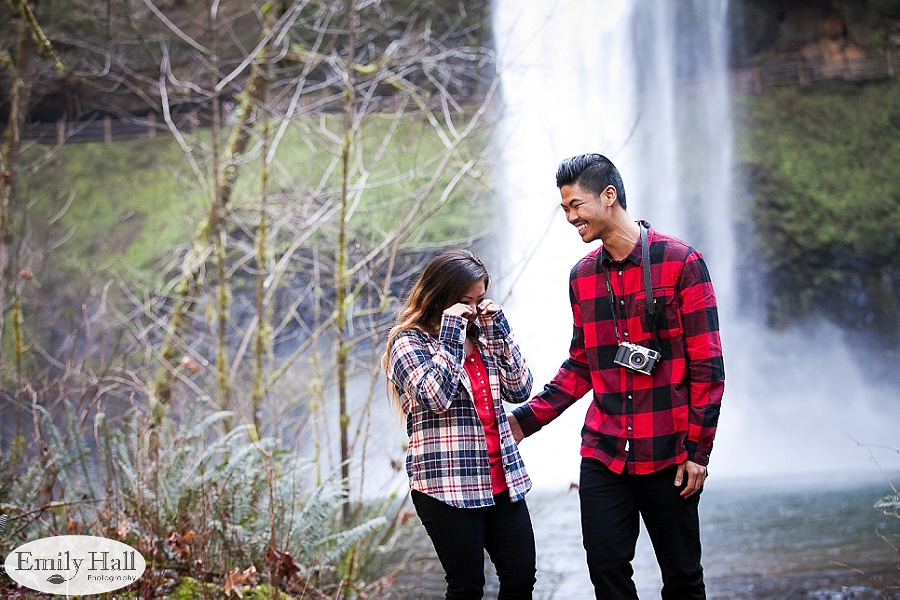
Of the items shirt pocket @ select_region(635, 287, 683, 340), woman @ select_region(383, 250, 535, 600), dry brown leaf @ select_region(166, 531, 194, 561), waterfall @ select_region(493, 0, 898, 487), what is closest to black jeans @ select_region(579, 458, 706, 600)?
woman @ select_region(383, 250, 535, 600)

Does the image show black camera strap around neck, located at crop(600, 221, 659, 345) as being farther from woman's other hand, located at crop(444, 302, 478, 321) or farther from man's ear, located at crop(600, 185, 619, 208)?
woman's other hand, located at crop(444, 302, 478, 321)

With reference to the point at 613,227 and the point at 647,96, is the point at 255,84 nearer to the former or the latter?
the point at 613,227

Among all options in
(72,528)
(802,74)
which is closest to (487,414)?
(72,528)

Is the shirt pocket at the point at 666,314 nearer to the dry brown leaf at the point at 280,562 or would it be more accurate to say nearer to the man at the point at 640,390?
the man at the point at 640,390

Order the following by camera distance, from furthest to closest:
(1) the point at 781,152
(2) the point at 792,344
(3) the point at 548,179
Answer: (1) the point at 781,152, (2) the point at 792,344, (3) the point at 548,179

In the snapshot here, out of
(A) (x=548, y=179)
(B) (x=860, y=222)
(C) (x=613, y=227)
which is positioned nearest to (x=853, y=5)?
(B) (x=860, y=222)

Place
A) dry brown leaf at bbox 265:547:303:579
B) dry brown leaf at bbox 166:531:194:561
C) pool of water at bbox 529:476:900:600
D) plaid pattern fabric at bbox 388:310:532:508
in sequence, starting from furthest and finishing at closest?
pool of water at bbox 529:476:900:600 → dry brown leaf at bbox 166:531:194:561 → dry brown leaf at bbox 265:547:303:579 → plaid pattern fabric at bbox 388:310:532:508

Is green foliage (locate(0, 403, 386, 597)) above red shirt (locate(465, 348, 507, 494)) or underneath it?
underneath

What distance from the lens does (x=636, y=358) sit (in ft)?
8.30

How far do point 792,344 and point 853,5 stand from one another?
7.72 meters

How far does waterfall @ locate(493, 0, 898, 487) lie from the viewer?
504 inches

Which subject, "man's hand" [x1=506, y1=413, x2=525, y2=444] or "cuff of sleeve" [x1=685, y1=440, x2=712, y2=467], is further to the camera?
"man's hand" [x1=506, y1=413, x2=525, y2=444]

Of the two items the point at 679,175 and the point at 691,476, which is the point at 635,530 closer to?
the point at 691,476

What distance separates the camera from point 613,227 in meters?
2.68
